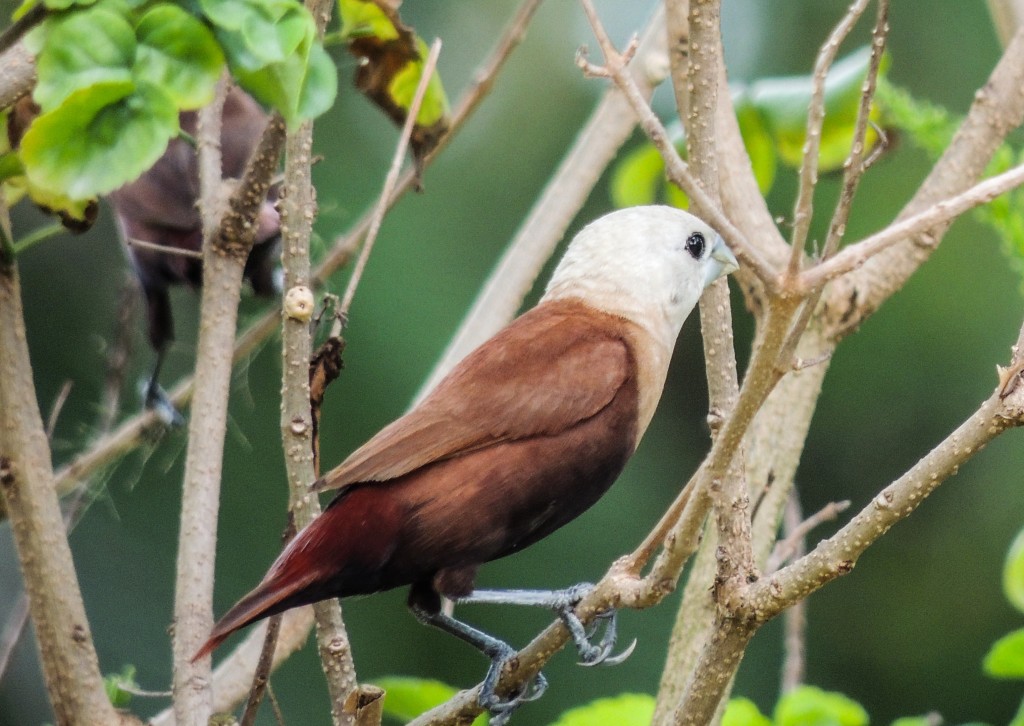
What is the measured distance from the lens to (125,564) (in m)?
5.68

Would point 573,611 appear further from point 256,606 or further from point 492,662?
point 256,606

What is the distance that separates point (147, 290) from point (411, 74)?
1.42 meters

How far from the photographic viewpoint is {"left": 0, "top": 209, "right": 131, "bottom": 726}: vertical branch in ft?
5.88

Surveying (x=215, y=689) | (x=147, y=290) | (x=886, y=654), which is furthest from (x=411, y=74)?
(x=886, y=654)

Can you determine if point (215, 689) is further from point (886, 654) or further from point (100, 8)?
point (886, 654)

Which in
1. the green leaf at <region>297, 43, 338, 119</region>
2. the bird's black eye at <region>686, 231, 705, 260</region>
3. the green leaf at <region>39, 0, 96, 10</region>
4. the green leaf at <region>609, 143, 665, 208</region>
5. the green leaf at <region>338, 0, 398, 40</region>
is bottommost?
the bird's black eye at <region>686, 231, 705, 260</region>

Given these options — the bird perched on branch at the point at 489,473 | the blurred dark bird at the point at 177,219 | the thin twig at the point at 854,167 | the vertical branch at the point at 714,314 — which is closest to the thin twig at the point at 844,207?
the thin twig at the point at 854,167

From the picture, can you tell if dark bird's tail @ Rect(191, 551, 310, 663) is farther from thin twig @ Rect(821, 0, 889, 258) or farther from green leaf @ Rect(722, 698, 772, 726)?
thin twig @ Rect(821, 0, 889, 258)

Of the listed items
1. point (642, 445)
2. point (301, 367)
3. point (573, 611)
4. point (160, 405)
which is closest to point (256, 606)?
point (301, 367)

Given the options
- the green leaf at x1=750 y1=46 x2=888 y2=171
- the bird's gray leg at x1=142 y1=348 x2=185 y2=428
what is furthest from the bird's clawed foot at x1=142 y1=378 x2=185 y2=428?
the green leaf at x1=750 y1=46 x2=888 y2=171

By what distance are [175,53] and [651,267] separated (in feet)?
3.79

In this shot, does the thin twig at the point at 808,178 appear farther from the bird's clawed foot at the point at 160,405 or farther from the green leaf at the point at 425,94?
the bird's clawed foot at the point at 160,405

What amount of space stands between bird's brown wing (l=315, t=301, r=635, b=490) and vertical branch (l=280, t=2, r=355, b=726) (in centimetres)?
12

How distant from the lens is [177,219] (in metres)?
3.30
